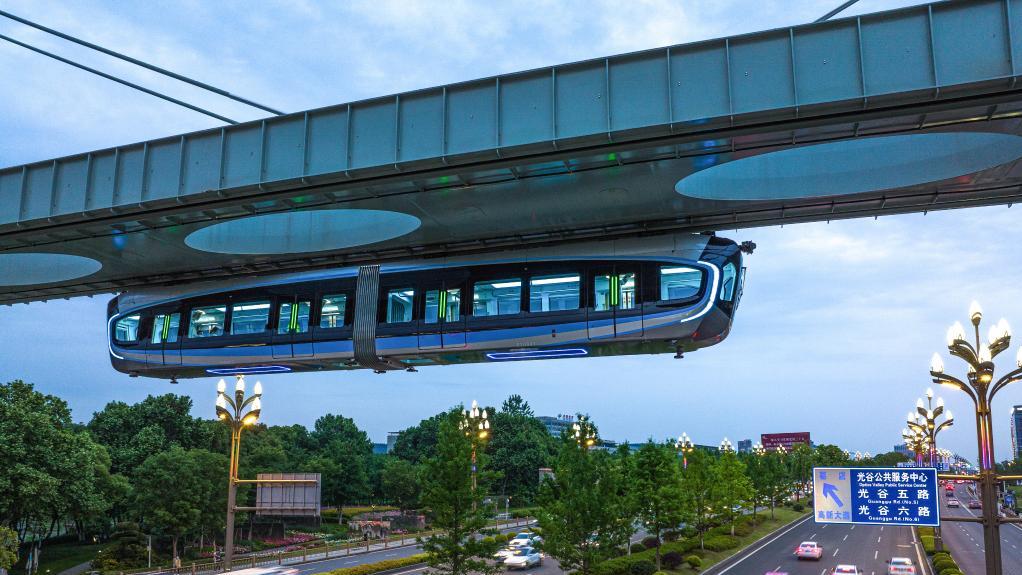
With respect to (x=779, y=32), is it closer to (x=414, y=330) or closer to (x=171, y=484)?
(x=414, y=330)

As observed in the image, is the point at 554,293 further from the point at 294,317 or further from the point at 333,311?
the point at 294,317

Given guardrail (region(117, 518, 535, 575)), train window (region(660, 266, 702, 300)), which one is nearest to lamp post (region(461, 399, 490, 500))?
guardrail (region(117, 518, 535, 575))

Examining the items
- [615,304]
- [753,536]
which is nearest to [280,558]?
[753,536]

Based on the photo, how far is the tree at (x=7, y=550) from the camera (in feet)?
123

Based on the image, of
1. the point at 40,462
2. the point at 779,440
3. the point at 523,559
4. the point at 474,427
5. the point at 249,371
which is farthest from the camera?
the point at 779,440

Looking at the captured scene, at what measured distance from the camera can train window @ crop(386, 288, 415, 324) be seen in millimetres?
21844

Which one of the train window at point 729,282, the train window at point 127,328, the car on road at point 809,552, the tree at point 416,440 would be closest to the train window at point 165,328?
the train window at point 127,328

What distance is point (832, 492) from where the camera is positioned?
63.0 feet

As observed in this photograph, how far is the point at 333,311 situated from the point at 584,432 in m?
23.7

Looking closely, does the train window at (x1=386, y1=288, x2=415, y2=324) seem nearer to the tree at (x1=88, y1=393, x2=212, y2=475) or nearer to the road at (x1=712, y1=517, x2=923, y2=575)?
the road at (x1=712, y1=517, x2=923, y2=575)

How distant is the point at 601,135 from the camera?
1512 cm

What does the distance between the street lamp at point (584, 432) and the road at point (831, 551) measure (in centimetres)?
996

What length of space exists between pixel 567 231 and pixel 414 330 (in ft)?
16.2

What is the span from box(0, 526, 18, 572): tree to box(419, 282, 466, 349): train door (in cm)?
2877
